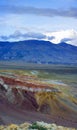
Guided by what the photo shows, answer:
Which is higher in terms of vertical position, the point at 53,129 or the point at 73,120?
the point at 53,129

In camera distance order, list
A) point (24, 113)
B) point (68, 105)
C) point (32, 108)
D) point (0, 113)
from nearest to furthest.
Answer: point (0, 113) < point (24, 113) < point (32, 108) < point (68, 105)

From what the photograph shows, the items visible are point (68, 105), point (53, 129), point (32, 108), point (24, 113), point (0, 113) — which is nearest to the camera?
point (53, 129)

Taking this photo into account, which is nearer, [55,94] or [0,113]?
[0,113]

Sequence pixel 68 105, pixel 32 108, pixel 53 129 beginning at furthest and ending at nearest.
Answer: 1. pixel 68 105
2. pixel 32 108
3. pixel 53 129

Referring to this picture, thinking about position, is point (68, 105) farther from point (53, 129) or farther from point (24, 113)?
point (53, 129)

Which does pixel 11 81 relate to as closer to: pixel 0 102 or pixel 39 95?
pixel 39 95

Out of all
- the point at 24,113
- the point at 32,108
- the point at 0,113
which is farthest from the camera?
the point at 32,108

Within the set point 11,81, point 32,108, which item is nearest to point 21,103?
point 32,108

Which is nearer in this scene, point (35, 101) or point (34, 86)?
point (35, 101)

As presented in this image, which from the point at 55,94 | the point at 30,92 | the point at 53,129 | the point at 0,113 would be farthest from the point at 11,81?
the point at 53,129
